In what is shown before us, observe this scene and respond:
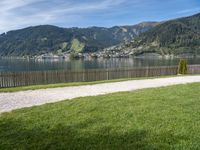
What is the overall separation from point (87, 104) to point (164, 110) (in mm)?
3233

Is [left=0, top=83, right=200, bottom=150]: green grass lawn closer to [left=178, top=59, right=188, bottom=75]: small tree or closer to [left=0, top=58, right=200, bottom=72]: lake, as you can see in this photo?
[left=178, top=59, right=188, bottom=75]: small tree

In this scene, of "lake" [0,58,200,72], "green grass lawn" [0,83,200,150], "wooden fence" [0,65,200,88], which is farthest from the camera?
"lake" [0,58,200,72]

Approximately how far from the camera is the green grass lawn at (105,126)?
246 inches

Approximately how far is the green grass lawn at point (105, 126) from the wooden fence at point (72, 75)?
11.2 metres

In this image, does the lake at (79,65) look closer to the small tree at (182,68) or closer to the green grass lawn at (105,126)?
the small tree at (182,68)

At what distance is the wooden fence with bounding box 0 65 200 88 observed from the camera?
21062mm

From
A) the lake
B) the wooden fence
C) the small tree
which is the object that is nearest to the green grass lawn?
the wooden fence

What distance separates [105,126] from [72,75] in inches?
683

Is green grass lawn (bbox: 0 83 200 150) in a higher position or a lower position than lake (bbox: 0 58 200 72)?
higher

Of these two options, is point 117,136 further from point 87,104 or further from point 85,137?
point 87,104

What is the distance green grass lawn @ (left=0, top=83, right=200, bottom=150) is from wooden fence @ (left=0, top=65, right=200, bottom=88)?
11.2 metres

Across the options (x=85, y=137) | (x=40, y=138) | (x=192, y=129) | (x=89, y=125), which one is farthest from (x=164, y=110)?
(x=40, y=138)

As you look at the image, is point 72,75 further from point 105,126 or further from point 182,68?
point 105,126

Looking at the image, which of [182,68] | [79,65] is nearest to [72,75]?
[182,68]
